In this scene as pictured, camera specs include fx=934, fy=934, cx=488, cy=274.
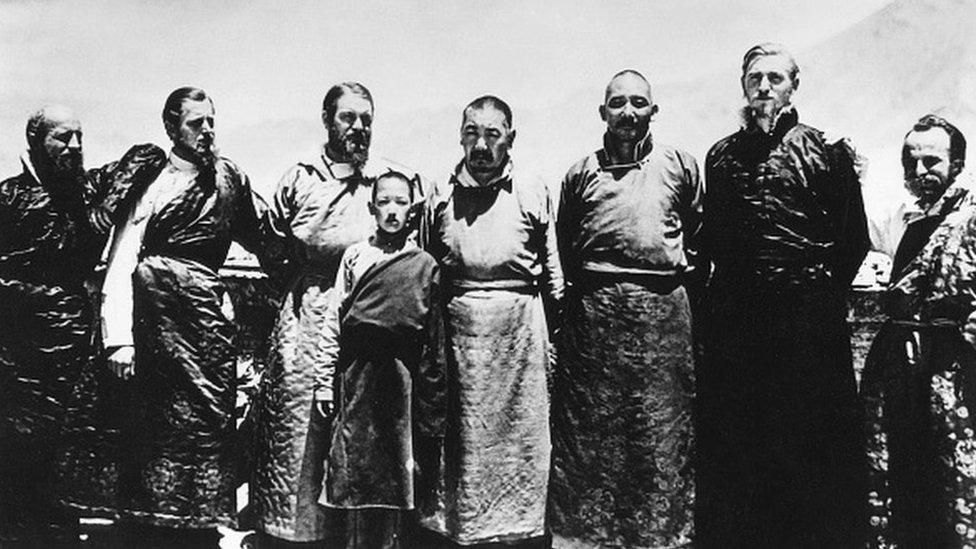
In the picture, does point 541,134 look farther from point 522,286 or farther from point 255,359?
point 255,359

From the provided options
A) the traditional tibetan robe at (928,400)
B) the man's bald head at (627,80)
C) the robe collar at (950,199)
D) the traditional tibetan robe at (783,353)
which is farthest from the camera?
the man's bald head at (627,80)

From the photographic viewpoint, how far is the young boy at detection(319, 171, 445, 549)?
3848 mm

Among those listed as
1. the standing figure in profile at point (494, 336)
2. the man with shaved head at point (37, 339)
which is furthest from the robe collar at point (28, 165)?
the standing figure in profile at point (494, 336)

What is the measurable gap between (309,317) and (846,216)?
2.37 meters

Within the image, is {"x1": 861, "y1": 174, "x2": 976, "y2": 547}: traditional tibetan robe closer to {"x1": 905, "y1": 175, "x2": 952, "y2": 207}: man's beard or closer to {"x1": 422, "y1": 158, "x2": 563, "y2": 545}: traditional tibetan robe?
{"x1": 905, "y1": 175, "x2": 952, "y2": 207}: man's beard

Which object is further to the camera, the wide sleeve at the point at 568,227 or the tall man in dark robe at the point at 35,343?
the tall man in dark robe at the point at 35,343

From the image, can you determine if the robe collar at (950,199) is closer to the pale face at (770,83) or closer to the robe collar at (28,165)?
the pale face at (770,83)

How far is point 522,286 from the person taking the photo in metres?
4.10

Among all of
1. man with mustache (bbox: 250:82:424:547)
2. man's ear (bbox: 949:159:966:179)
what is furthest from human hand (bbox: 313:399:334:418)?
man's ear (bbox: 949:159:966:179)

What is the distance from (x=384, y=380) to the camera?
153 inches

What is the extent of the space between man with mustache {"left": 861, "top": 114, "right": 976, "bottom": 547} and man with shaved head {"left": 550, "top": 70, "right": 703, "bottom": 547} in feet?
2.55

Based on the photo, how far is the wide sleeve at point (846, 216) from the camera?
3918mm

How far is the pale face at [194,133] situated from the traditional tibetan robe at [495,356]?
1128 millimetres

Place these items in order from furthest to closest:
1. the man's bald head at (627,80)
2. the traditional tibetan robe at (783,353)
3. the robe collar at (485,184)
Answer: the robe collar at (485,184) < the man's bald head at (627,80) < the traditional tibetan robe at (783,353)
